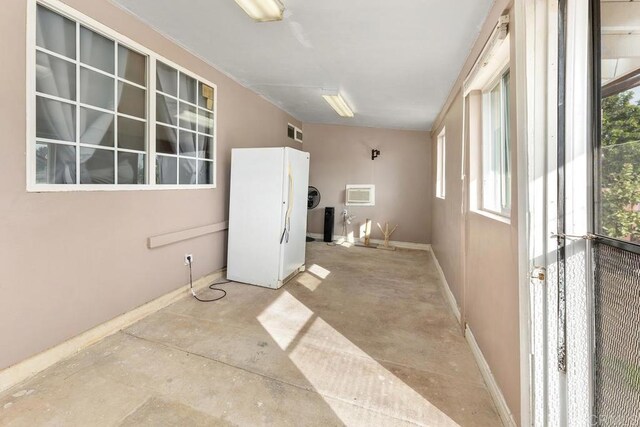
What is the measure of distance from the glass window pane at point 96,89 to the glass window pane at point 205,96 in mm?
1020

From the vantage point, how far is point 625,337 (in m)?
0.87

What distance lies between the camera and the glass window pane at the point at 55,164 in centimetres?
184

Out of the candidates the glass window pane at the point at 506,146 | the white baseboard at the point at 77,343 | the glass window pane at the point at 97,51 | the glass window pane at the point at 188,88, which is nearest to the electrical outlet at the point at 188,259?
the white baseboard at the point at 77,343

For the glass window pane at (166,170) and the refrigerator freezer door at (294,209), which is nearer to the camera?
the glass window pane at (166,170)

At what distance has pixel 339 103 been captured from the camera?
4242 mm

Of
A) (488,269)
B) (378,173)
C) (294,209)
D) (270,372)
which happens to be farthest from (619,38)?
(378,173)

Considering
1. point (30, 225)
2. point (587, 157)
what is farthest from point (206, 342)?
point (587, 157)

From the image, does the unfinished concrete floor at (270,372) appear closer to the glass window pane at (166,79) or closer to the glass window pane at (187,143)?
the glass window pane at (187,143)

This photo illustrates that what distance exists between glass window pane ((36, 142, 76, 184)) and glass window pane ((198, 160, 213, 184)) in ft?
4.31

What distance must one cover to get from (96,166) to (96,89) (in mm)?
600

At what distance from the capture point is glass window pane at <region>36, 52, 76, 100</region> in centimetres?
181

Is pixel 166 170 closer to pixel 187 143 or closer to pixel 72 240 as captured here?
pixel 187 143

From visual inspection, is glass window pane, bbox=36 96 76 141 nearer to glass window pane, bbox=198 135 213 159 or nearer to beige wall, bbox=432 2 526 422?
glass window pane, bbox=198 135 213 159

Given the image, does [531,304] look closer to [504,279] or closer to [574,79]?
[504,279]
